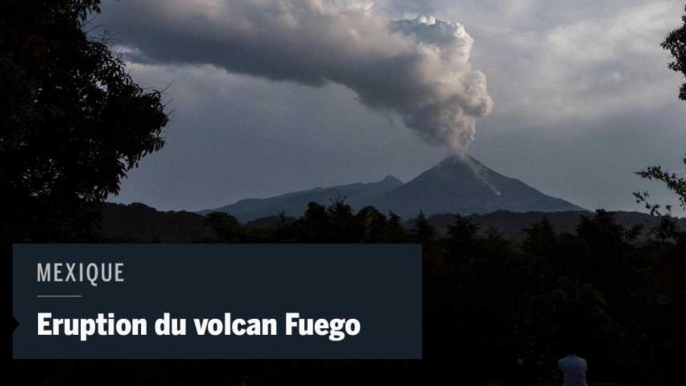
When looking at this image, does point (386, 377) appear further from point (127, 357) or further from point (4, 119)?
point (4, 119)

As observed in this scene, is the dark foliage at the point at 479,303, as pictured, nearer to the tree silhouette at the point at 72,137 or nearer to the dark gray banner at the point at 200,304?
the dark gray banner at the point at 200,304

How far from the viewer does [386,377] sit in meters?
19.6

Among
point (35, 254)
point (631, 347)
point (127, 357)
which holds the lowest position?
point (631, 347)

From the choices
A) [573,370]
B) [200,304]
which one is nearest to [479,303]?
[573,370]

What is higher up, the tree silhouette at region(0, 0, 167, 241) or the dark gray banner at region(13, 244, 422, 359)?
the tree silhouette at region(0, 0, 167, 241)

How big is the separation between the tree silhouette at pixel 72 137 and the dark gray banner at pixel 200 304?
4.19 m

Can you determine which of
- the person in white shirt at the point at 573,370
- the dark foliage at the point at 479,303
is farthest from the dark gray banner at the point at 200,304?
the person in white shirt at the point at 573,370

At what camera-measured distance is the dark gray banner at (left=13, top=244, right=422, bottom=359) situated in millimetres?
16203

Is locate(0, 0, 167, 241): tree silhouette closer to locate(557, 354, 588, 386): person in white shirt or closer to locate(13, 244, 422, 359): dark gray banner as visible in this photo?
locate(13, 244, 422, 359): dark gray banner

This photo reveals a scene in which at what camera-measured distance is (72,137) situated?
2188cm

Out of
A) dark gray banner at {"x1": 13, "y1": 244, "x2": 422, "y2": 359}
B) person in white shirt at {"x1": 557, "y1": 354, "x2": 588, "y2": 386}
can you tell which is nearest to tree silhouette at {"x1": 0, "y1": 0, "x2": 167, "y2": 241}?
dark gray banner at {"x1": 13, "y1": 244, "x2": 422, "y2": 359}

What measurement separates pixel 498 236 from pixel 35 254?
21463mm

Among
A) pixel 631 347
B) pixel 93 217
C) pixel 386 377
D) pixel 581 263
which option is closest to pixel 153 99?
pixel 93 217

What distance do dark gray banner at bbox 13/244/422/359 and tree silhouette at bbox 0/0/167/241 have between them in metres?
4.19
